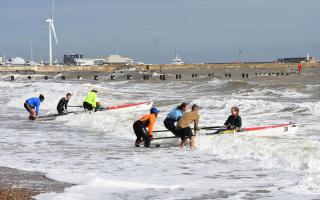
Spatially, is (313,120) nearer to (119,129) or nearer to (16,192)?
(119,129)

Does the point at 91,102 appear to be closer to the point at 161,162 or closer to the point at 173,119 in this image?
the point at 173,119

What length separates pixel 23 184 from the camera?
1136 centimetres

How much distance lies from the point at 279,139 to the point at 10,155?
292 inches

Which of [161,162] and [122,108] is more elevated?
[122,108]

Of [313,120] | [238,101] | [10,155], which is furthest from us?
[238,101]

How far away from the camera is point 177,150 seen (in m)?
16.4

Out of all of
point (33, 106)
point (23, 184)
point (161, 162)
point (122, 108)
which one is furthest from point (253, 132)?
point (33, 106)

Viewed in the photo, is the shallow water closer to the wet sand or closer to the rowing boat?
the wet sand

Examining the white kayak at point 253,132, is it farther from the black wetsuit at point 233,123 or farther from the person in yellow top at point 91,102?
the person in yellow top at point 91,102

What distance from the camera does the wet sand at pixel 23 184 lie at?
10000 millimetres

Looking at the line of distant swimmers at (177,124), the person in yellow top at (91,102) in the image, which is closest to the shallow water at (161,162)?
the line of distant swimmers at (177,124)

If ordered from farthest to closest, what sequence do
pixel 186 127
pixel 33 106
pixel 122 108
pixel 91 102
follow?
pixel 122 108 → pixel 91 102 → pixel 33 106 → pixel 186 127

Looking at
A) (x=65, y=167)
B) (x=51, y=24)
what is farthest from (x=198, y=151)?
(x=51, y=24)

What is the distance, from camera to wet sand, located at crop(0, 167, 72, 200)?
10000 mm
